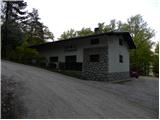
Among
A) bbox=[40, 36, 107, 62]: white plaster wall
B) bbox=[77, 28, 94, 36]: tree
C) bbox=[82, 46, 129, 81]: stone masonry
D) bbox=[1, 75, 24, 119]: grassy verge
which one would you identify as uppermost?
bbox=[77, 28, 94, 36]: tree

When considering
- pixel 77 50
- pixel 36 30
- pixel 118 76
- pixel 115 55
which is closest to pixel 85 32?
pixel 36 30

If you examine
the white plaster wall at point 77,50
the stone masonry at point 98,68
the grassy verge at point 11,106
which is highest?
the white plaster wall at point 77,50

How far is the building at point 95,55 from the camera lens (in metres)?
18.4

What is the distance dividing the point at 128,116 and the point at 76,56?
46.6 feet

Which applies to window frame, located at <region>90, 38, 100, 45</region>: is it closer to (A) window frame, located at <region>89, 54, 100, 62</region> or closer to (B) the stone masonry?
(B) the stone masonry

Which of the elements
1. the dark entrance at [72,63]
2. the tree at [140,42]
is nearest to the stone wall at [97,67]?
the dark entrance at [72,63]

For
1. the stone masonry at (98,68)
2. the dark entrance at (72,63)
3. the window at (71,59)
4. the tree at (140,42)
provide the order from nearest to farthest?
the stone masonry at (98,68), the dark entrance at (72,63), the window at (71,59), the tree at (140,42)

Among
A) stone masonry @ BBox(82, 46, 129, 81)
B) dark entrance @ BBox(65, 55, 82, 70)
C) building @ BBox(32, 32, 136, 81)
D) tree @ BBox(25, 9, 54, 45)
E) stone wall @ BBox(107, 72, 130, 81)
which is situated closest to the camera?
stone masonry @ BBox(82, 46, 129, 81)

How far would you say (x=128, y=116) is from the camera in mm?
7133

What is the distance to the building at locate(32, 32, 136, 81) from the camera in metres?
18.4

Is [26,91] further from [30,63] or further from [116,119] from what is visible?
[30,63]

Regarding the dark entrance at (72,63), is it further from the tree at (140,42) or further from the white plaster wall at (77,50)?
the tree at (140,42)

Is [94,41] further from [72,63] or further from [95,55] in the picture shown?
[72,63]

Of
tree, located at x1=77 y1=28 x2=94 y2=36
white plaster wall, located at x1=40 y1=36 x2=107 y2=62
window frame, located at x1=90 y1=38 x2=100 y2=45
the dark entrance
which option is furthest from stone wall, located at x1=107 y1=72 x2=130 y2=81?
tree, located at x1=77 y1=28 x2=94 y2=36
